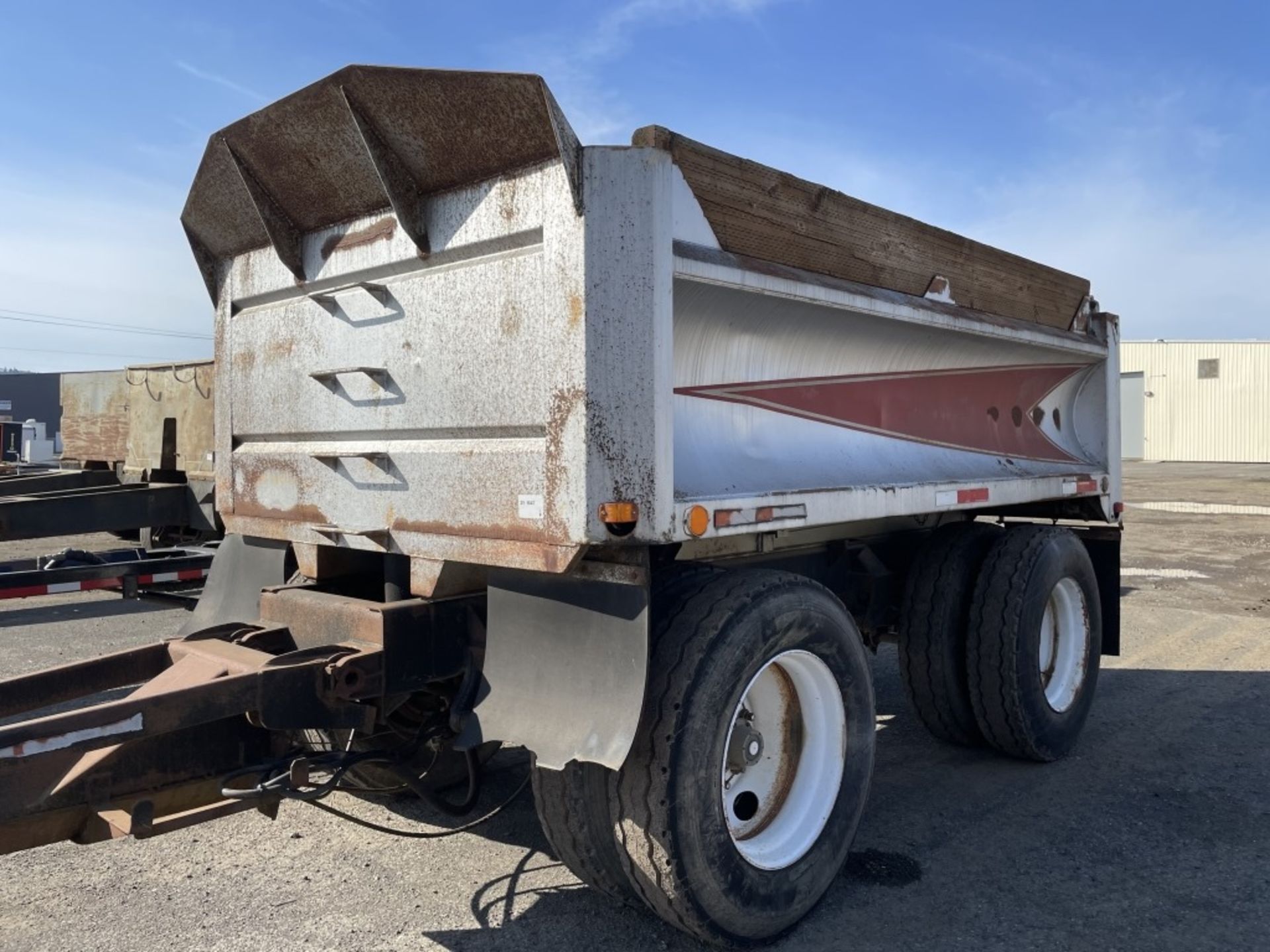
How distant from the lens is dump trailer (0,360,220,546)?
7.88 metres

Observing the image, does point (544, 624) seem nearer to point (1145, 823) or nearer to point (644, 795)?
point (644, 795)

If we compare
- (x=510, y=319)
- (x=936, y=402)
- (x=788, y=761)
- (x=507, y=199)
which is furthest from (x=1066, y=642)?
(x=507, y=199)

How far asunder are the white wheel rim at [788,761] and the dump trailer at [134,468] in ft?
19.7

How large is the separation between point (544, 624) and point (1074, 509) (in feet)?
13.7

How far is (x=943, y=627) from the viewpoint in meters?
5.12

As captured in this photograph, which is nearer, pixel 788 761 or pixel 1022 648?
pixel 788 761

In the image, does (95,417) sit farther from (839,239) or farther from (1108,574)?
(1108,574)

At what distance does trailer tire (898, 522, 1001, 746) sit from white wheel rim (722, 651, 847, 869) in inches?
62.5

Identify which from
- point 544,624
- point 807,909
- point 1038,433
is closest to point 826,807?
A: point 807,909

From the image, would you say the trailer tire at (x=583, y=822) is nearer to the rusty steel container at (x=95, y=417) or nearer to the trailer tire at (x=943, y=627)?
the trailer tire at (x=943, y=627)

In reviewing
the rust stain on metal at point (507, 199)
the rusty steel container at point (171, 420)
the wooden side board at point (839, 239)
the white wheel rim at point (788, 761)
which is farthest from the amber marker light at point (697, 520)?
the rusty steel container at point (171, 420)

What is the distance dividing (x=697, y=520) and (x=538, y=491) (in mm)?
481

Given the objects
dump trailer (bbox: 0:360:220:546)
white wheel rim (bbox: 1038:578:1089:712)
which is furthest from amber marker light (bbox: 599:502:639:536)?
dump trailer (bbox: 0:360:220:546)

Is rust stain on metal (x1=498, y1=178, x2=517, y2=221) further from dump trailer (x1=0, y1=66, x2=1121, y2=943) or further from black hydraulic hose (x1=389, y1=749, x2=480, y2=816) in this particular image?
black hydraulic hose (x1=389, y1=749, x2=480, y2=816)
